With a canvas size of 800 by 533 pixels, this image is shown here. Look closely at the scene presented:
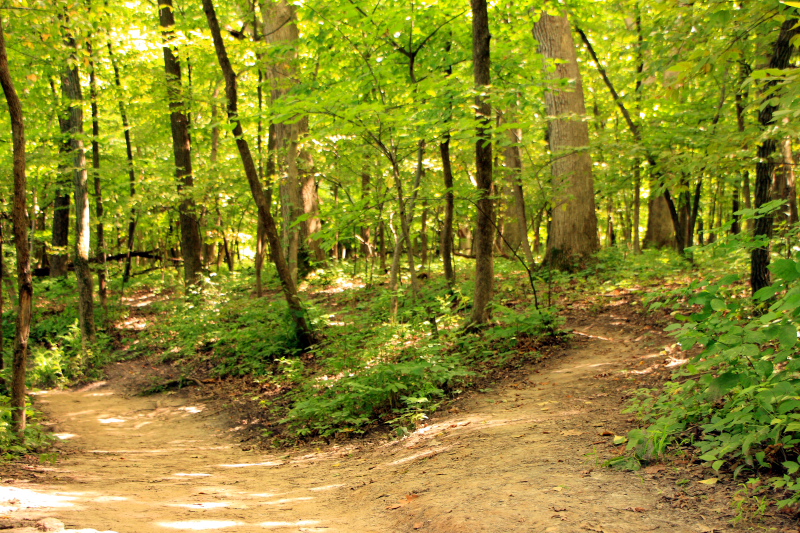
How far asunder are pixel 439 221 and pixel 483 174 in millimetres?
7270

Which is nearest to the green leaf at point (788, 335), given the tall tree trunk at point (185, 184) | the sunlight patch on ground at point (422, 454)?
the sunlight patch on ground at point (422, 454)

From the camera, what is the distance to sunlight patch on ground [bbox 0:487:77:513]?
3078 mm

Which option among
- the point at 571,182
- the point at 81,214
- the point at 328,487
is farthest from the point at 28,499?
the point at 571,182

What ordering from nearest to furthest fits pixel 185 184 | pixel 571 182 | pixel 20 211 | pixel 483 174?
pixel 20 211 → pixel 483 174 → pixel 571 182 → pixel 185 184

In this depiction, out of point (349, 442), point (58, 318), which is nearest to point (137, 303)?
Answer: point (58, 318)

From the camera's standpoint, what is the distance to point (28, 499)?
3299 millimetres

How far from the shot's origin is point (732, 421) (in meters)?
3.25

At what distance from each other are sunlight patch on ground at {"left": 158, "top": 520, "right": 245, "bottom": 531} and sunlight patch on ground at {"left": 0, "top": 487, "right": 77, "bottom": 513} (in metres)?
0.81

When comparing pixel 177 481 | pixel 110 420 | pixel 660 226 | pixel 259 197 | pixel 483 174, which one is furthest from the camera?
pixel 660 226

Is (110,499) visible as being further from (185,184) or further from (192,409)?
(185,184)

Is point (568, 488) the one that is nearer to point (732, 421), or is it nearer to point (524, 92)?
point (732, 421)

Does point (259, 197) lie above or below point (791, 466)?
above

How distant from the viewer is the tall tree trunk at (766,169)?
5.38 m

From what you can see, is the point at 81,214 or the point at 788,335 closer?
the point at 788,335
